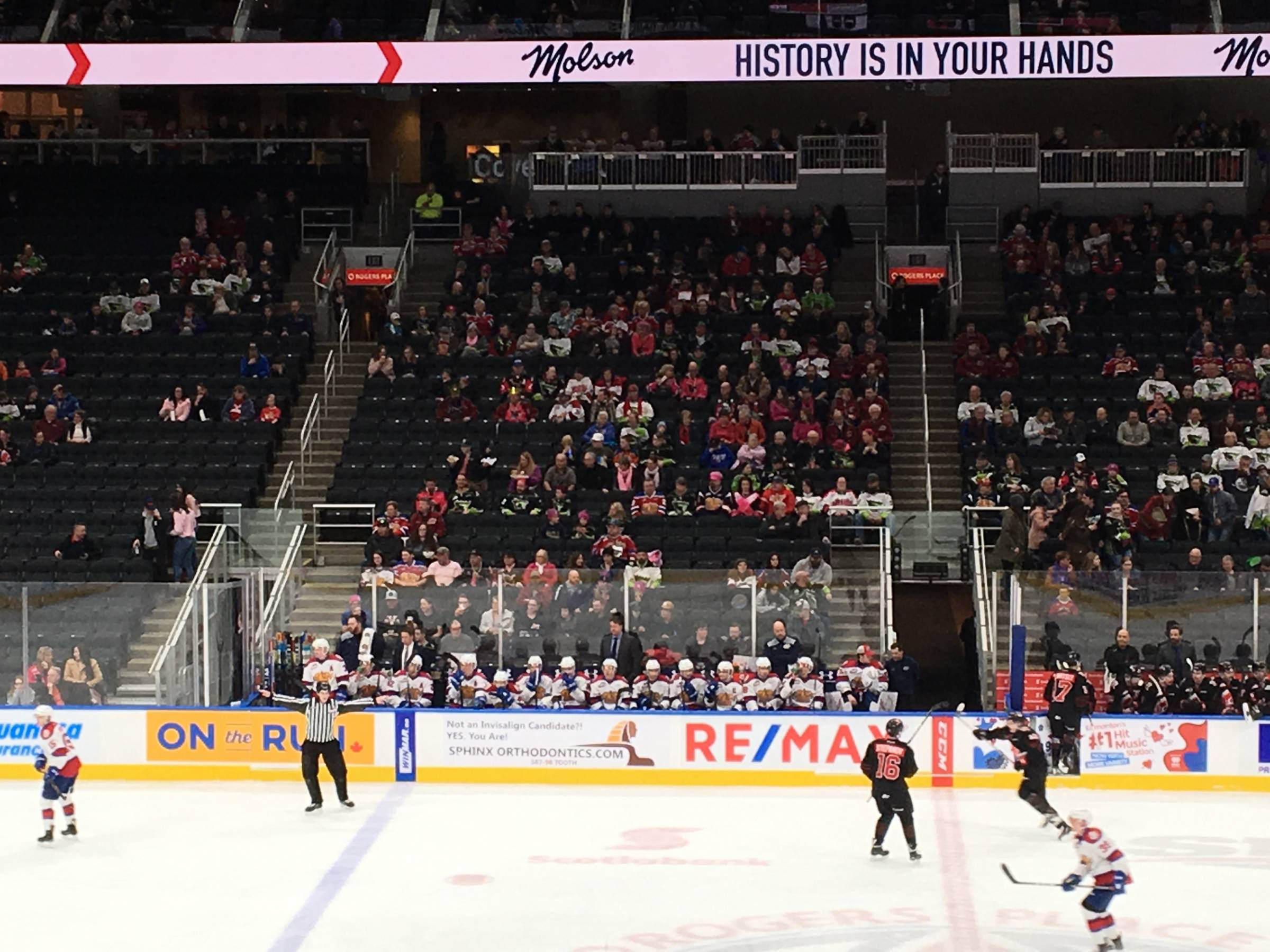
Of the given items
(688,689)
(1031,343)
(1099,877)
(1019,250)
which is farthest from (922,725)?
(1019,250)

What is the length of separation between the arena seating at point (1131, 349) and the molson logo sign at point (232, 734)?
7902mm

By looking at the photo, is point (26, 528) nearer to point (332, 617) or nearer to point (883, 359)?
point (332, 617)

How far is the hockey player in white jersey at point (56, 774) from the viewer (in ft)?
53.9

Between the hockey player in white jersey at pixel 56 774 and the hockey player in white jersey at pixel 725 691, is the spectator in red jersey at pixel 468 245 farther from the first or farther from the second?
the hockey player in white jersey at pixel 56 774

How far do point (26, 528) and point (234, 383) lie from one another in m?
3.53

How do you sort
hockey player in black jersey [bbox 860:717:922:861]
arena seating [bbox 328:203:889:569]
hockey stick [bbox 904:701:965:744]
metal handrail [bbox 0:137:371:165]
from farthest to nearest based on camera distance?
1. metal handrail [bbox 0:137:371:165]
2. arena seating [bbox 328:203:889:569]
3. hockey stick [bbox 904:701:965:744]
4. hockey player in black jersey [bbox 860:717:922:861]

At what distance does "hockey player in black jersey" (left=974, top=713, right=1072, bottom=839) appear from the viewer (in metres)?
16.4

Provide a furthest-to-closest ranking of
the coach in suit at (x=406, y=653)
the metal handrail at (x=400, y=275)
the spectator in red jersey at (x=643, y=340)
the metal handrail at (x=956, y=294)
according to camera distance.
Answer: the metal handrail at (x=400, y=275), the metal handrail at (x=956, y=294), the spectator in red jersey at (x=643, y=340), the coach in suit at (x=406, y=653)

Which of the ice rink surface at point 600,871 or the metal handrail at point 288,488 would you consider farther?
the metal handrail at point 288,488

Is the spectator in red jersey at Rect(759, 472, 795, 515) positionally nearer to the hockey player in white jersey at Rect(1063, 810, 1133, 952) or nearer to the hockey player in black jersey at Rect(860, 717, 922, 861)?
the hockey player in black jersey at Rect(860, 717, 922, 861)

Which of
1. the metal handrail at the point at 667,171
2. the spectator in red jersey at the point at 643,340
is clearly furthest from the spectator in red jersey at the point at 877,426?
the metal handrail at the point at 667,171

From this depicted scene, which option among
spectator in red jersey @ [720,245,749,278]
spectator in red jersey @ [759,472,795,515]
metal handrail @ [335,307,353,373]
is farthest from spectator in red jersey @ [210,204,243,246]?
spectator in red jersey @ [759,472,795,515]

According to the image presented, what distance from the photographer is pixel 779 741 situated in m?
18.5

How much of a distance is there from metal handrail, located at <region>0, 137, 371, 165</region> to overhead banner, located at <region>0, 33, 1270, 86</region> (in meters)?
3.49
